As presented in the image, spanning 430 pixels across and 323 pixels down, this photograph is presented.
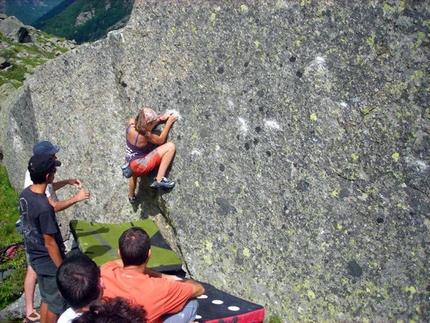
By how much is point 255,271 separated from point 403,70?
3.23 meters

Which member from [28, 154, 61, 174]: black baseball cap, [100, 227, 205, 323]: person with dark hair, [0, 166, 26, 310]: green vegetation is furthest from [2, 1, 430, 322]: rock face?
[28, 154, 61, 174]: black baseball cap

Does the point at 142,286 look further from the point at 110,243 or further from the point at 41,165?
the point at 110,243

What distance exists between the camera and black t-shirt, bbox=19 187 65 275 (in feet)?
18.6

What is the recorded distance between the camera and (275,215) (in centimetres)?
665

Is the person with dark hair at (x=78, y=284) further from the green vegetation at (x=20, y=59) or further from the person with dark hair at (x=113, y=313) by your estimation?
the green vegetation at (x=20, y=59)

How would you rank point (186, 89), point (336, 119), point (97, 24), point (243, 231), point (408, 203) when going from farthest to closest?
point (97, 24), point (186, 89), point (243, 231), point (336, 119), point (408, 203)

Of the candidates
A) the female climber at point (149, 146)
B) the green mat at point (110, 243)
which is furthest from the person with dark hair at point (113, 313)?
the female climber at point (149, 146)

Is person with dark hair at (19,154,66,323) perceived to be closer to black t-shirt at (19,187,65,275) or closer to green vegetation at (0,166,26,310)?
black t-shirt at (19,187,65,275)

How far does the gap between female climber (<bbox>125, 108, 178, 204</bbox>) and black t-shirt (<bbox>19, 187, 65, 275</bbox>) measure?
2077mm

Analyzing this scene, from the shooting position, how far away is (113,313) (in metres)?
3.38

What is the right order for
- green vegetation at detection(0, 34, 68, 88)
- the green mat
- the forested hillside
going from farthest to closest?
the forested hillside
green vegetation at detection(0, 34, 68, 88)
the green mat

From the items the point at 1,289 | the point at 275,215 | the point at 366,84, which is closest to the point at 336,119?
the point at 366,84

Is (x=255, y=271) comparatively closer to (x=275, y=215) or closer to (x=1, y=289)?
(x=275, y=215)

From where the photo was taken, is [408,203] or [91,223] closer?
[408,203]
